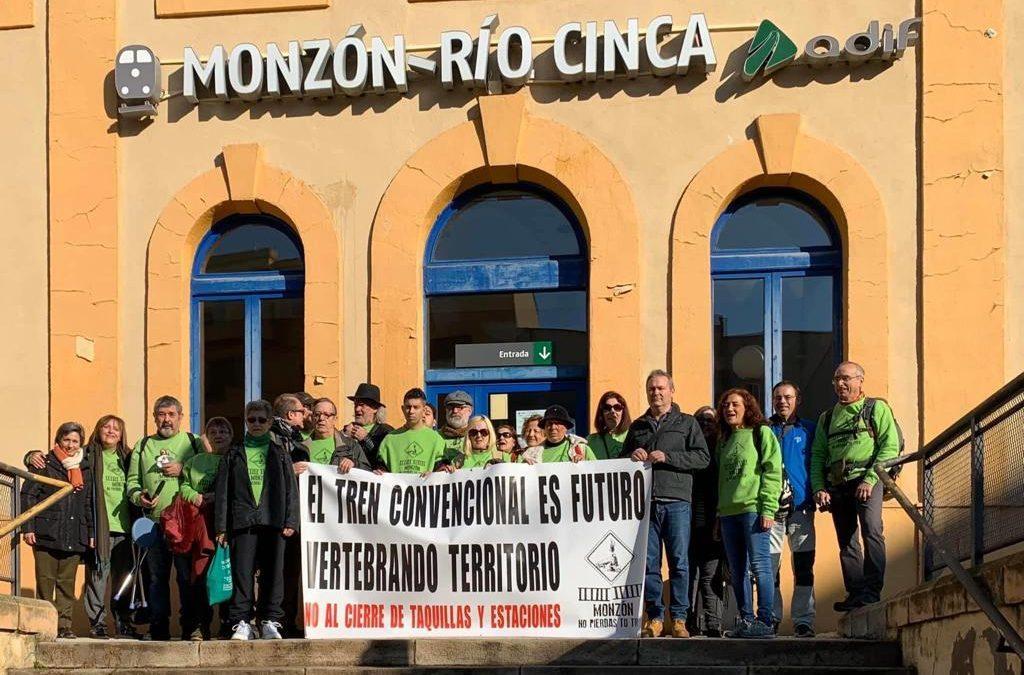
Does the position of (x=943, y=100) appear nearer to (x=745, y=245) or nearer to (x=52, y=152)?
(x=745, y=245)

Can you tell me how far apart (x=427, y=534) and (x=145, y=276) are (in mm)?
4756

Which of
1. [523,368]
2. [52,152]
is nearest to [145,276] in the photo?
[52,152]

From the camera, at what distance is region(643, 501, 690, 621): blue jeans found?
12.2 metres

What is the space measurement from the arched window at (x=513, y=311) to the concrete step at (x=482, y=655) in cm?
411

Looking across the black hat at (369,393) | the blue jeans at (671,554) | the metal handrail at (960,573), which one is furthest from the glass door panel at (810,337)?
the black hat at (369,393)

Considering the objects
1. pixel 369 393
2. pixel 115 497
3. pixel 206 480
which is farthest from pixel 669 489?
pixel 115 497

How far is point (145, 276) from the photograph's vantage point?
52.5 feet

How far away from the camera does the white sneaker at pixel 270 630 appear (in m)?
12.5

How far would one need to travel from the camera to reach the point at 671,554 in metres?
12.2

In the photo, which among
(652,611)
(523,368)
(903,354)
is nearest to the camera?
(652,611)

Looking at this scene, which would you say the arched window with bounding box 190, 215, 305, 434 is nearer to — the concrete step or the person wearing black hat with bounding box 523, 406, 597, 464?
the person wearing black hat with bounding box 523, 406, 597, 464

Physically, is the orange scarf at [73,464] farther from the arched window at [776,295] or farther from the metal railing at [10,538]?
the arched window at [776,295]

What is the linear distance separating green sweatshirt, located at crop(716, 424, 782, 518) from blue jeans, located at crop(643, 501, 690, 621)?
339 mm

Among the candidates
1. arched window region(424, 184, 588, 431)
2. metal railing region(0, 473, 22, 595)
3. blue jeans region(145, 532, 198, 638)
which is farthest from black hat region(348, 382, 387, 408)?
metal railing region(0, 473, 22, 595)
